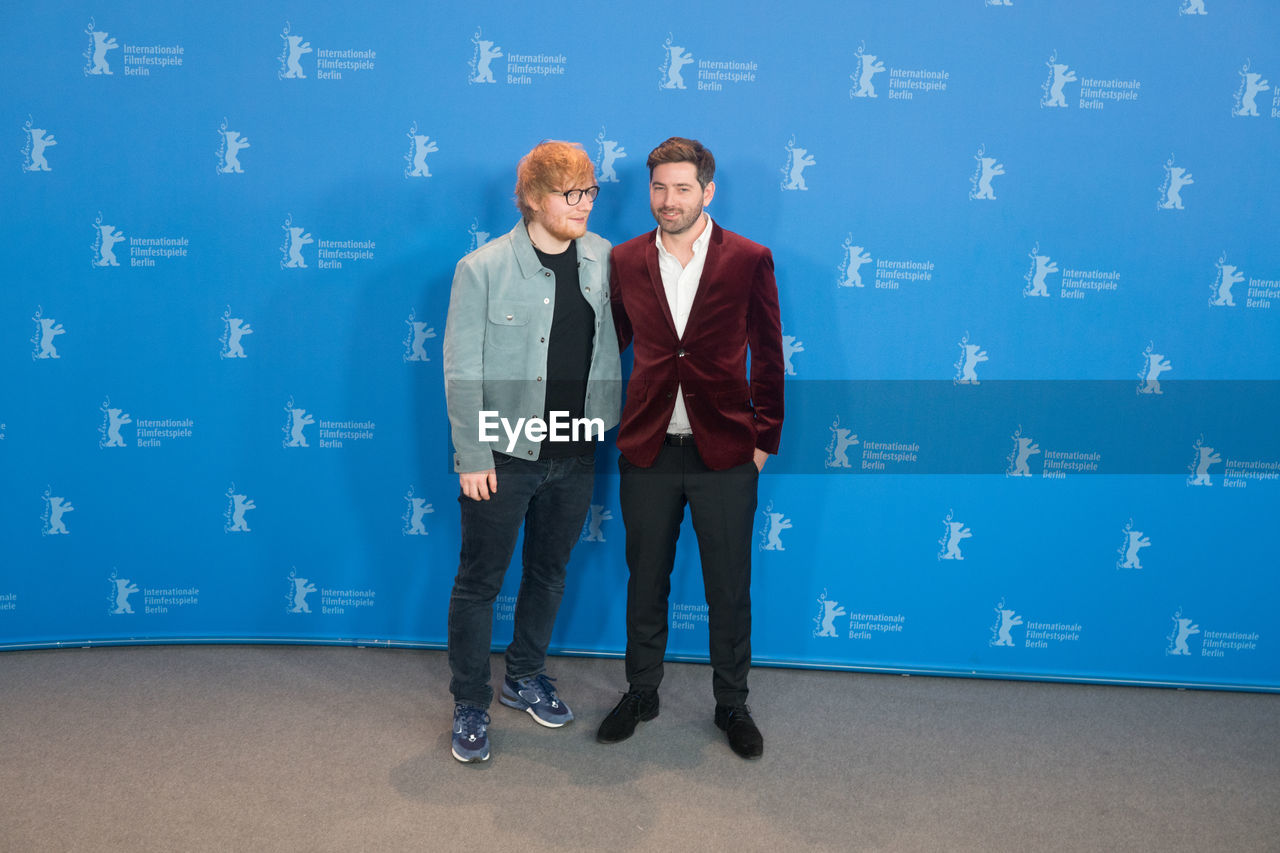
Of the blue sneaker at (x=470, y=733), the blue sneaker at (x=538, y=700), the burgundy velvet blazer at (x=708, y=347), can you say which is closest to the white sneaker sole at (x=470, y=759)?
the blue sneaker at (x=470, y=733)

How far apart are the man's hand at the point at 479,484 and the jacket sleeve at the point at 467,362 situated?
0.06 feet

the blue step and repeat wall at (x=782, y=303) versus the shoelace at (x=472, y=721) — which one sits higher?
the blue step and repeat wall at (x=782, y=303)

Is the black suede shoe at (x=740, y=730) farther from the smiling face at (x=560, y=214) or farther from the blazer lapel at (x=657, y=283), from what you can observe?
the smiling face at (x=560, y=214)

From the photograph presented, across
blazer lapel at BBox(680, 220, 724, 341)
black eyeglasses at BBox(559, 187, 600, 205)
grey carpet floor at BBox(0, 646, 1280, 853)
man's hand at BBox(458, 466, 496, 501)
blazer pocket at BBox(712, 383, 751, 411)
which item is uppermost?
black eyeglasses at BBox(559, 187, 600, 205)

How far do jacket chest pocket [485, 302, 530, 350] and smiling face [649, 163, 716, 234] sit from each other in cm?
48

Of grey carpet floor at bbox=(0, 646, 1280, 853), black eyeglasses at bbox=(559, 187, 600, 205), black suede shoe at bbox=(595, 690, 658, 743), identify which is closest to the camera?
grey carpet floor at bbox=(0, 646, 1280, 853)

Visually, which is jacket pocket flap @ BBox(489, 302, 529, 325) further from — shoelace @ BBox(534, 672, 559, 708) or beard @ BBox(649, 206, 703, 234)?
shoelace @ BBox(534, 672, 559, 708)

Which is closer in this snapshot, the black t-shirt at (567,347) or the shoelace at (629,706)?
the black t-shirt at (567,347)

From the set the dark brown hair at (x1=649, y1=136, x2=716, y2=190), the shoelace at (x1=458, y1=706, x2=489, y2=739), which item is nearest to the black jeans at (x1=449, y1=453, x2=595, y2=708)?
the shoelace at (x1=458, y1=706, x2=489, y2=739)

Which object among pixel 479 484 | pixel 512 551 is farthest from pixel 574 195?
pixel 512 551

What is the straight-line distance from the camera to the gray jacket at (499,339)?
93.0 inches

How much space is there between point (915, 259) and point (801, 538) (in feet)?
3.47

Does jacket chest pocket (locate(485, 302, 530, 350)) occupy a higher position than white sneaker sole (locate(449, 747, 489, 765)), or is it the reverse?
jacket chest pocket (locate(485, 302, 530, 350))

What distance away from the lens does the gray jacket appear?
236cm
